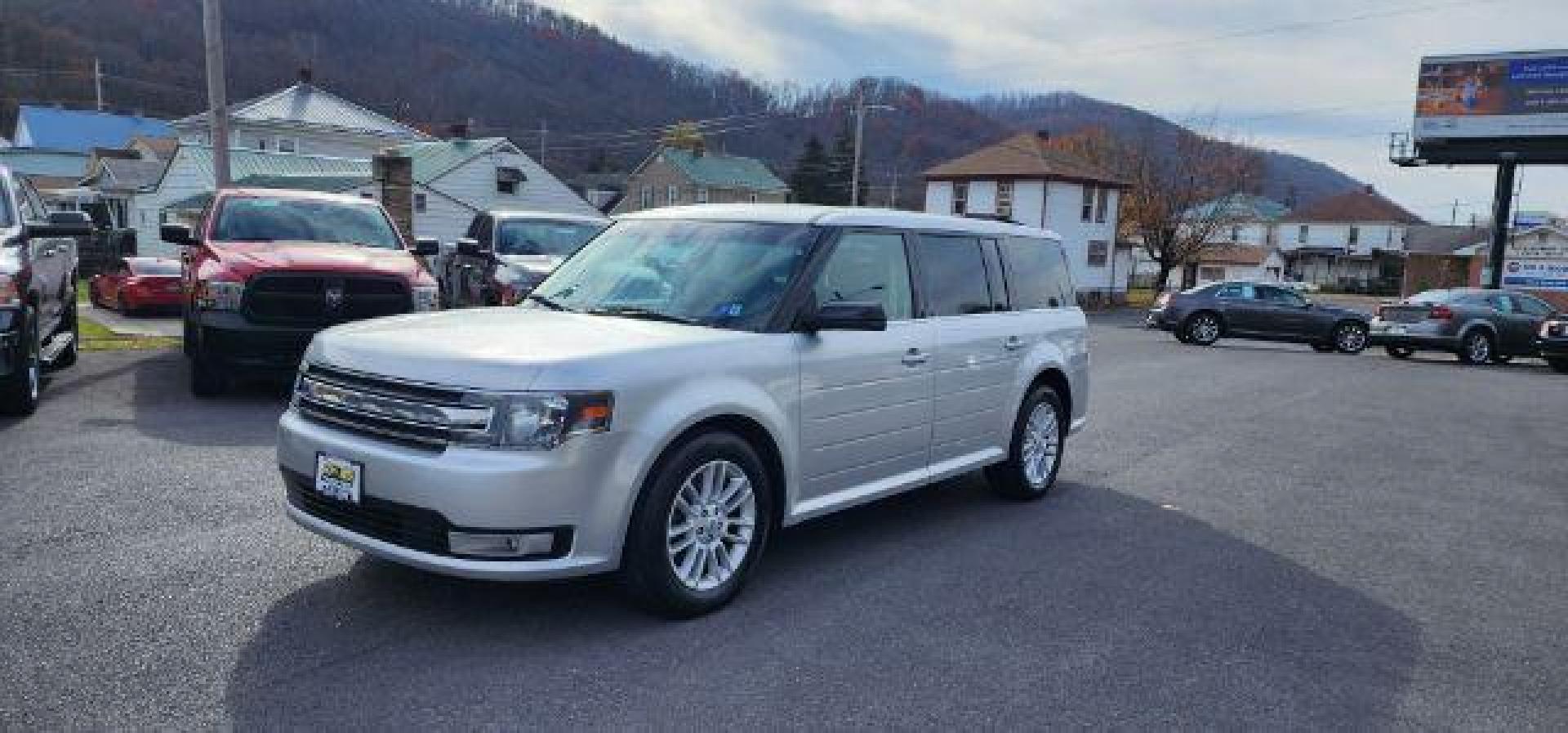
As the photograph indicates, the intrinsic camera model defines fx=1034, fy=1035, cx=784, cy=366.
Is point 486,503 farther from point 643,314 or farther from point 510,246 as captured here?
point 510,246

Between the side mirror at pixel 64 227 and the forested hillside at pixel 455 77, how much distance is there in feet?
210

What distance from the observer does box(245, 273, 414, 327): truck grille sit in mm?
8531

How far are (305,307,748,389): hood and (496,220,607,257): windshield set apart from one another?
8853mm

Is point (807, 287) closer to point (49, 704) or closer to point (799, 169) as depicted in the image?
point (49, 704)

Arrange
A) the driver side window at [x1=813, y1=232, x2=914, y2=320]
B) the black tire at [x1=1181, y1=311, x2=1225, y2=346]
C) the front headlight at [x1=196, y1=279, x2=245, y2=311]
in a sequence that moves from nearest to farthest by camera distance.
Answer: the driver side window at [x1=813, y1=232, x2=914, y2=320] → the front headlight at [x1=196, y1=279, x2=245, y2=311] → the black tire at [x1=1181, y1=311, x2=1225, y2=346]

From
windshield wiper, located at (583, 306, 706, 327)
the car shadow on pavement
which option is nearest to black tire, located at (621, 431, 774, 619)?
the car shadow on pavement

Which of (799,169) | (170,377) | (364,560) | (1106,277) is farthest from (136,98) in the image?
(364,560)

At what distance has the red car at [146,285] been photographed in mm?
23281

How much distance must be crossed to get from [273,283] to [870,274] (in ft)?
18.5

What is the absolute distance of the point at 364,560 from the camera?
4.92 m

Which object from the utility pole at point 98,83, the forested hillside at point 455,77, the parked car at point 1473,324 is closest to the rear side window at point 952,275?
the parked car at point 1473,324

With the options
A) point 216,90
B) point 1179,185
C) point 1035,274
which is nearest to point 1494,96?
point 1179,185

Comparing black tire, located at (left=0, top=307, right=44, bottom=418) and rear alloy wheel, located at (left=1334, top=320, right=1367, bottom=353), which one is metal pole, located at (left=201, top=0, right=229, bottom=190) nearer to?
black tire, located at (left=0, top=307, right=44, bottom=418)

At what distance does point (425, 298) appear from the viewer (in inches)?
365
